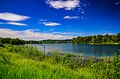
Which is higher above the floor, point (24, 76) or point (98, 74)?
point (24, 76)

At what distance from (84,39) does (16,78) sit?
554 ft

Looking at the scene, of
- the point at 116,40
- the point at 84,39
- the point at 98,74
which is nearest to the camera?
the point at 98,74

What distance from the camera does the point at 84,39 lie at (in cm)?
17462

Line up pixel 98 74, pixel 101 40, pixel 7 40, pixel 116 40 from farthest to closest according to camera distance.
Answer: pixel 101 40
pixel 116 40
pixel 7 40
pixel 98 74

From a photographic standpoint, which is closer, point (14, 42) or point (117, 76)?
point (117, 76)

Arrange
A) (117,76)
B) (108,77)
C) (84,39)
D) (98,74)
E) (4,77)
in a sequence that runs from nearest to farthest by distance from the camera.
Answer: (4,77) < (117,76) < (108,77) < (98,74) < (84,39)

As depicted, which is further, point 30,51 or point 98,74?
point 30,51

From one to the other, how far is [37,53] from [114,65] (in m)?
19.9

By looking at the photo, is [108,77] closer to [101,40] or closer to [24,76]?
[24,76]

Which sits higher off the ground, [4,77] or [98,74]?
[4,77]

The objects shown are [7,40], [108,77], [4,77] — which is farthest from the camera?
[7,40]

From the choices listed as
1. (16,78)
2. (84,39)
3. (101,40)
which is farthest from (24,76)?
(84,39)

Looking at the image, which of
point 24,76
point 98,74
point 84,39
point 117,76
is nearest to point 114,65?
point 117,76

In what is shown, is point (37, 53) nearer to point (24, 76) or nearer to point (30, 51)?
point (30, 51)
